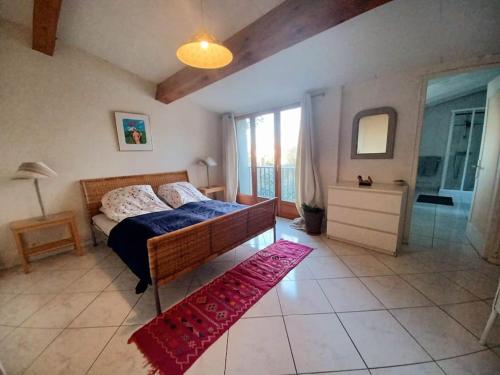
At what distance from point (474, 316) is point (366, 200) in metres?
1.32

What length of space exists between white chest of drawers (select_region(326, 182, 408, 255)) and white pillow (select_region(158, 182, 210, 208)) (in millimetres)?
2154

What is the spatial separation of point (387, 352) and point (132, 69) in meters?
4.47

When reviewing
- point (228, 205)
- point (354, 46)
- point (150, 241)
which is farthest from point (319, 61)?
point (150, 241)

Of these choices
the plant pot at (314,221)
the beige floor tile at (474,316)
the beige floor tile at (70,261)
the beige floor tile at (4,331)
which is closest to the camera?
the beige floor tile at (474,316)

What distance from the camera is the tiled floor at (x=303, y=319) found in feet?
3.96

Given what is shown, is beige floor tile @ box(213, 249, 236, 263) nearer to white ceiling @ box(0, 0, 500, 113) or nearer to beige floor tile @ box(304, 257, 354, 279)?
beige floor tile @ box(304, 257, 354, 279)

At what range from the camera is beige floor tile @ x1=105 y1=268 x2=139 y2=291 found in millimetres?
1978

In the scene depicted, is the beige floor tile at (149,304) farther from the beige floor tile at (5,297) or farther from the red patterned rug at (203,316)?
the beige floor tile at (5,297)

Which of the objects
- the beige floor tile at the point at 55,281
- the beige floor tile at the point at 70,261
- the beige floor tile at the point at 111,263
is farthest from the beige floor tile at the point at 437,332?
the beige floor tile at the point at 70,261

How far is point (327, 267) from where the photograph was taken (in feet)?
7.22

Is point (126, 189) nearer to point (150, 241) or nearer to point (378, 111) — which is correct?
point (150, 241)

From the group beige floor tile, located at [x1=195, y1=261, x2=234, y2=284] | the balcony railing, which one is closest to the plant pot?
the balcony railing

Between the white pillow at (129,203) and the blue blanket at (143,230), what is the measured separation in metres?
0.27

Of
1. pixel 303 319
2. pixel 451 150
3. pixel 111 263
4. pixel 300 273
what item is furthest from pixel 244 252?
pixel 451 150
